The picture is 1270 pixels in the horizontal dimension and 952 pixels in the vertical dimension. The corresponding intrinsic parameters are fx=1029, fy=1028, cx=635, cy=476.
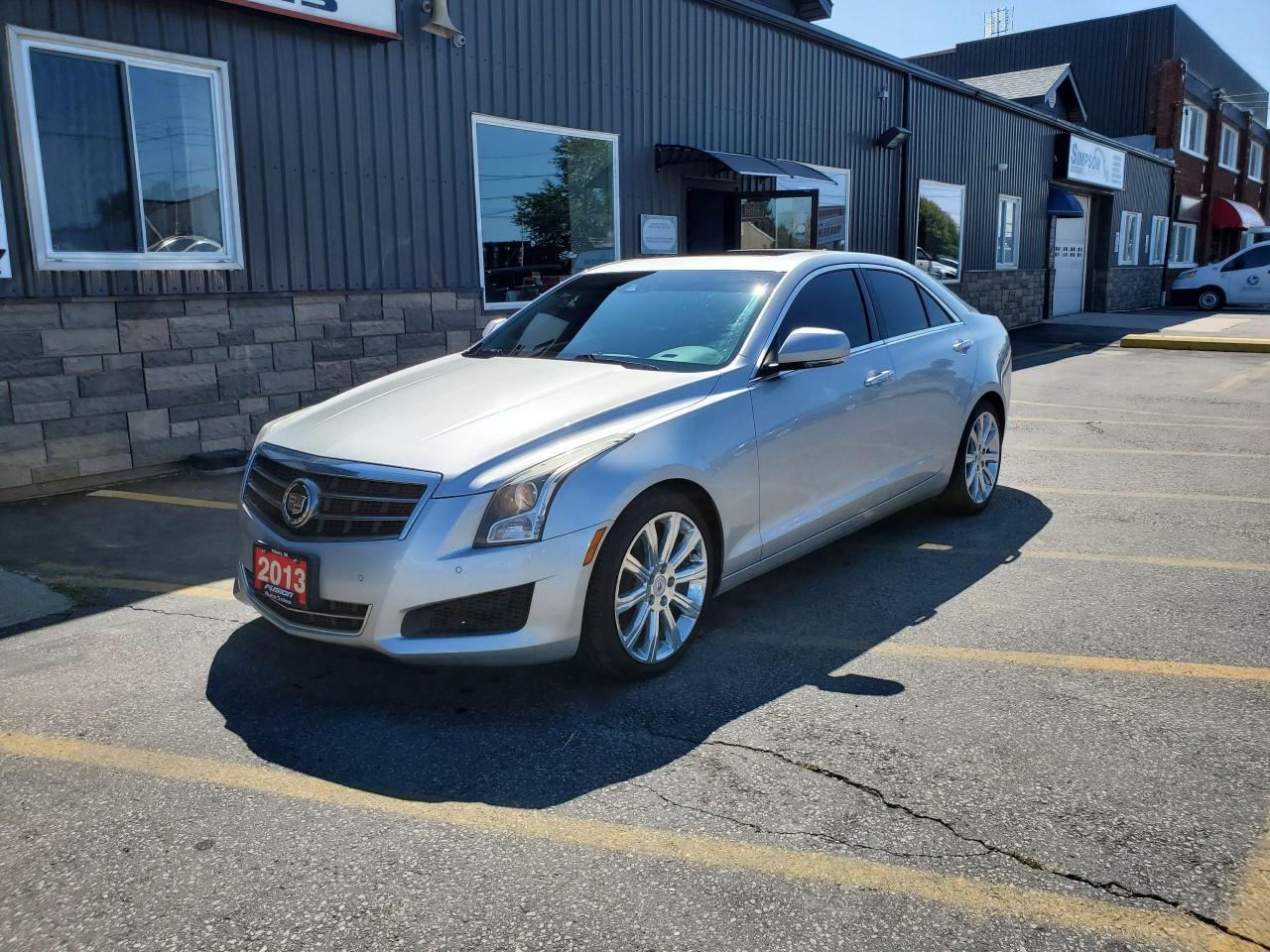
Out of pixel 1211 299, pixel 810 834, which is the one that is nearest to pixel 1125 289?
pixel 1211 299

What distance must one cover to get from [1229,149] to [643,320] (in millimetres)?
45211

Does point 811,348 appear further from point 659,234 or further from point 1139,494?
point 659,234

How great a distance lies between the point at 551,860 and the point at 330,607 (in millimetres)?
1310

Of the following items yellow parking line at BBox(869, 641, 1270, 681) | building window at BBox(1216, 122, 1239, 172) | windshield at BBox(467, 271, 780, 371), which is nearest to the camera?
yellow parking line at BBox(869, 641, 1270, 681)

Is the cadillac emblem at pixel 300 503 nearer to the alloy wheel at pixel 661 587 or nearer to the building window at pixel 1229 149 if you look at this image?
the alloy wheel at pixel 661 587

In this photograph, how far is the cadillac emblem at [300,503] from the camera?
3.73 m

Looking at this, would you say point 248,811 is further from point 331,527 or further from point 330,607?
point 331,527

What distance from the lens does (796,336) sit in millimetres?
4453

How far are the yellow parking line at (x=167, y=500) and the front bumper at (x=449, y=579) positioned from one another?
3747 mm

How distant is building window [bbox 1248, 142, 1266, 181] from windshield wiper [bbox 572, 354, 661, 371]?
158ft

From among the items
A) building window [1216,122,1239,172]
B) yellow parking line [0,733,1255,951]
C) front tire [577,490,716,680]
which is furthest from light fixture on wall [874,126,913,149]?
building window [1216,122,1239,172]

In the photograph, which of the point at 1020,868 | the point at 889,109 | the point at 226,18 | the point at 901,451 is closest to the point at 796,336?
the point at 901,451

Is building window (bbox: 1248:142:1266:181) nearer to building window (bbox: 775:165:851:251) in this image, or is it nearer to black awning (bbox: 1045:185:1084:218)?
black awning (bbox: 1045:185:1084:218)

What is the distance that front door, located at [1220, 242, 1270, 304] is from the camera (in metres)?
27.9
